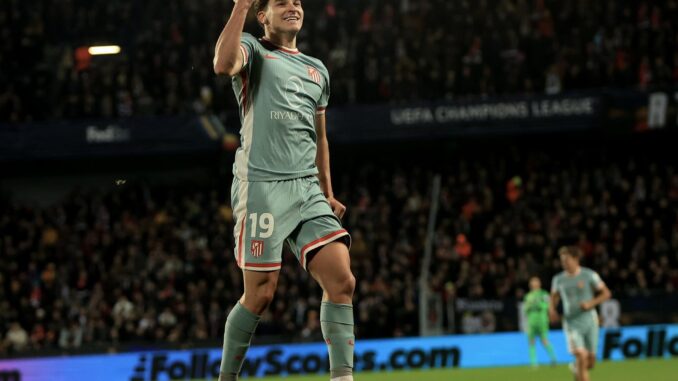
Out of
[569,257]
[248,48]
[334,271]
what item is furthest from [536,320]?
[248,48]

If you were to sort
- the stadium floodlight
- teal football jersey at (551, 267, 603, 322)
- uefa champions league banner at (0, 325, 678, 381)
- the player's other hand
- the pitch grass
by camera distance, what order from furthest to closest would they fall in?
the stadium floodlight, uefa champions league banner at (0, 325, 678, 381), the pitch grass, teal football jersey at (551, 267, 603, 322), the player's other hand

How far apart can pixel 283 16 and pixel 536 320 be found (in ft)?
44.5

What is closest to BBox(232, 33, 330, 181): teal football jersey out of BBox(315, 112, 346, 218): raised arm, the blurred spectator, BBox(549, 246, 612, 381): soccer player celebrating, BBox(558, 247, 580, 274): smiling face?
BBox(315, 112, 346, 218): raised arm

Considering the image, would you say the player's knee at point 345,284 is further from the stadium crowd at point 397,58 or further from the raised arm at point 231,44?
the stadium crowd at point 397,58

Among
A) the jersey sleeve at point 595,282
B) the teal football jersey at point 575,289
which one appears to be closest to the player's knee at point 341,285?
the teal football jersey at point 575,289

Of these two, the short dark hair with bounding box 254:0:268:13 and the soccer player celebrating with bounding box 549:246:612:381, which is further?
the soccer player celebrating with bounding box 549:246:612:381

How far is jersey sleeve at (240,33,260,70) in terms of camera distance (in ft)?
17.1

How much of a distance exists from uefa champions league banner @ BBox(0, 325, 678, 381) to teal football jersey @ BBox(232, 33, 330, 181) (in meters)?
12.7

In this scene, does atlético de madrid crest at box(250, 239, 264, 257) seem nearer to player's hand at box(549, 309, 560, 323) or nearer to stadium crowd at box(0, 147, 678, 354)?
player's hand at box(549, 309, 560, 323)

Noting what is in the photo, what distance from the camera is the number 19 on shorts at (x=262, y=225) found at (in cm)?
533

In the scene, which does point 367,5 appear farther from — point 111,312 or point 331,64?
point 111,312

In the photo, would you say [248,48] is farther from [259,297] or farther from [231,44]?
[259,297]

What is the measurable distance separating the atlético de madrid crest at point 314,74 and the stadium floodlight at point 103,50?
70.3 feet

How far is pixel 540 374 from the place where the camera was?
16.2 m
